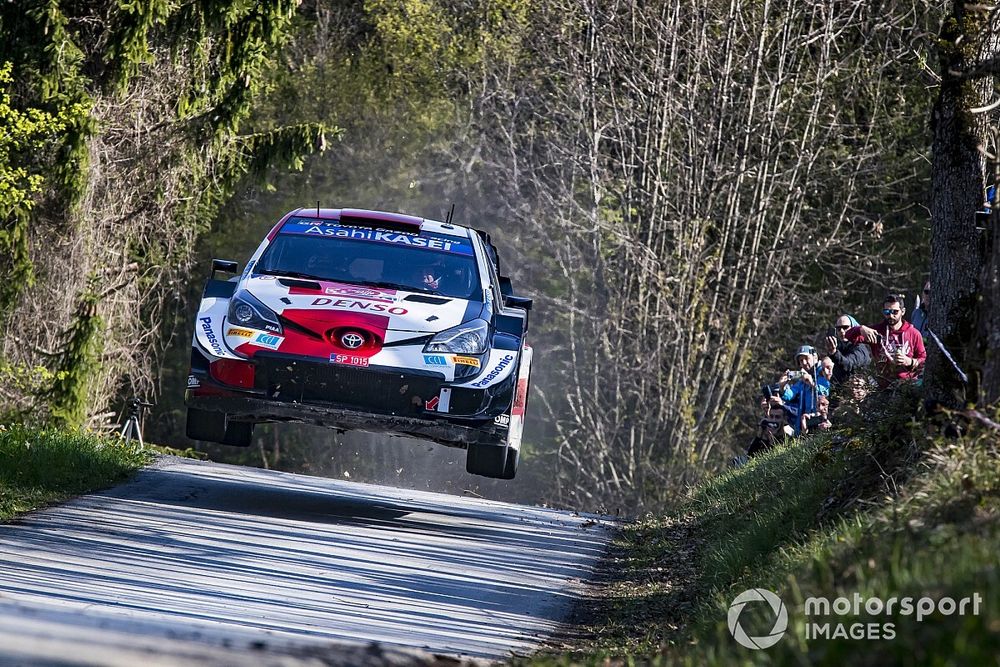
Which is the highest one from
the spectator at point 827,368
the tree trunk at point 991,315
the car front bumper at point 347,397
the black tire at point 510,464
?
the tree trunk at point 991,315

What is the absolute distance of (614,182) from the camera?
1115 inches

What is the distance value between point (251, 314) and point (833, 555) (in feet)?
18.0

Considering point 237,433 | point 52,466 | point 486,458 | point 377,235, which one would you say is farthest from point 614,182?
point 237,433

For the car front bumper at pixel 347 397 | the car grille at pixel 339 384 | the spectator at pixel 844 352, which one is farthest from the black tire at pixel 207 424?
the spectator at pixel 844 352

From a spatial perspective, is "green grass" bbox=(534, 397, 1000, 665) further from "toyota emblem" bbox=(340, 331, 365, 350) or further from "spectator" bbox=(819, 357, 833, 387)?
"toyota emblem" bbox=(340, 331, 365, 350)

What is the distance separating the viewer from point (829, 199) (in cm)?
2788

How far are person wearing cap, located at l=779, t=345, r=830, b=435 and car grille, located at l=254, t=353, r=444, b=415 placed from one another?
5885 millimetres

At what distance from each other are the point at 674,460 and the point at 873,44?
912cm

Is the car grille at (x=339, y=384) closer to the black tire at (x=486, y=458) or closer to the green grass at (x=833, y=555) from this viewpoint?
the black tire at (x=486, y=458)

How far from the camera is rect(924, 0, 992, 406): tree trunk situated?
A: 9336mm

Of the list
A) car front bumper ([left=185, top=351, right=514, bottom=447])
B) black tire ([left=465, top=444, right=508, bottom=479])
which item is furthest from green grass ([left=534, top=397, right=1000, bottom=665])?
car front bumper ([left=185, top=351, right=514, bottom=447])

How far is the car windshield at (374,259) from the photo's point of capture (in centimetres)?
1143

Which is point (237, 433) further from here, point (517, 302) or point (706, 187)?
point (706, 187)

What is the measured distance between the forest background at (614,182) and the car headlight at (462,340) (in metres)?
10.3
